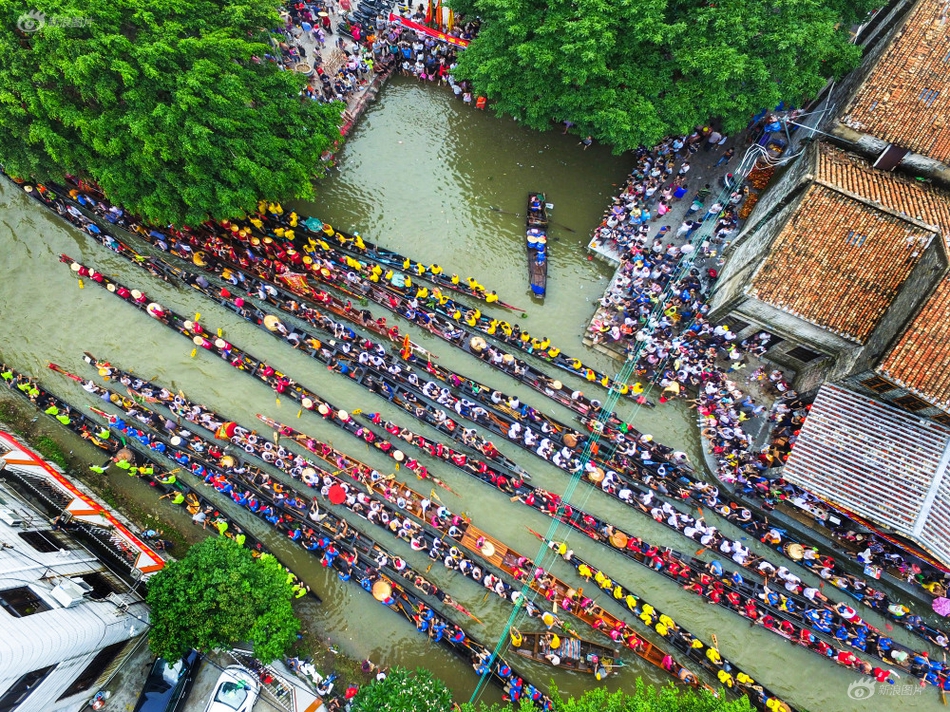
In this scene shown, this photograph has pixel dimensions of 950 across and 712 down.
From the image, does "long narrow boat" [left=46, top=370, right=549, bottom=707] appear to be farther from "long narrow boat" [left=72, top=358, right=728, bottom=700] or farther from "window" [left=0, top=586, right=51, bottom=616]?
"window" [left=0, top=586, right=51, bottom=616]

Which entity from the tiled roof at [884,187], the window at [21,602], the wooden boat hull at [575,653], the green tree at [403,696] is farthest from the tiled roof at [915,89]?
the window at [21,602]

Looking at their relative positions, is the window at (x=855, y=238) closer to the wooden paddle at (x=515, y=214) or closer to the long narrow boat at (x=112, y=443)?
the wooden paddle at (x=515, y=214)

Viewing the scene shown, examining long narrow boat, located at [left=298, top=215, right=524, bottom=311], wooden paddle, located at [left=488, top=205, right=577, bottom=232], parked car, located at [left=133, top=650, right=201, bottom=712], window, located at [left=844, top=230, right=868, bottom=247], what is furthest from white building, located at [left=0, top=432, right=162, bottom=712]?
window, located at [left=844, top=230, right=868, bottom=247]

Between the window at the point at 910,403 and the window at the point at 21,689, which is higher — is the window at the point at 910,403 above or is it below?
above

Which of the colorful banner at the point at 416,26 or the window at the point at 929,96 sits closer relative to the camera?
the window at the point at 929,96

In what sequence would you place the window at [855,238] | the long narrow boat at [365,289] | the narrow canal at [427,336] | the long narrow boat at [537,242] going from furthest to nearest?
the long narrow boat at [537,242], the long narrow boat at [365,289], the narrow canal at [427,336], the window at [855,238]

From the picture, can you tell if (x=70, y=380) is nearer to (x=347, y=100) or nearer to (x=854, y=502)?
(x=347, y=100)

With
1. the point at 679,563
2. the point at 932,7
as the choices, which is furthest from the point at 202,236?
the point at 932,7
